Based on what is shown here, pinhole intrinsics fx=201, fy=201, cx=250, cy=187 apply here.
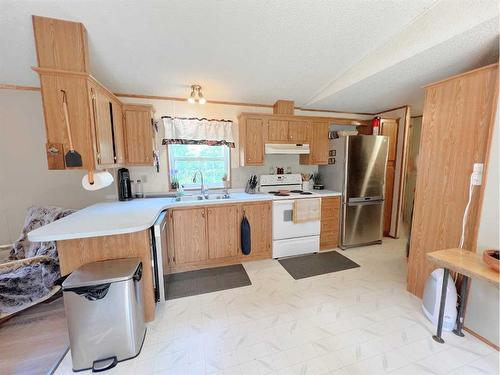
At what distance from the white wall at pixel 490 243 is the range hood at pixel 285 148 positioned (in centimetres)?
210

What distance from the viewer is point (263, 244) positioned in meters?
3.02

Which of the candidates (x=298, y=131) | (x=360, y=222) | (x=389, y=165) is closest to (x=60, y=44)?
(x=298, y=131)

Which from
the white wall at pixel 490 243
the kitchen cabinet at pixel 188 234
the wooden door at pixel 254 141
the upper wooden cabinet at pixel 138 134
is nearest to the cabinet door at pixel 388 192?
the white wall at pixel 490 243

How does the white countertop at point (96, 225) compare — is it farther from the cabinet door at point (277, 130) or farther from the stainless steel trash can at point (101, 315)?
the cabinet door at point (277, 130)

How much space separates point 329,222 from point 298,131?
160 cm

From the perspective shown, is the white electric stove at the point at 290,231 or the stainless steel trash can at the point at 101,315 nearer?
the stainless steel trash can at the point at 101,315

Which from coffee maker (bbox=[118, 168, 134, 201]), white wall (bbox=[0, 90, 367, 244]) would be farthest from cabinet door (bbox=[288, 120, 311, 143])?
white wall (bbox=[0, 90, 367, 244])

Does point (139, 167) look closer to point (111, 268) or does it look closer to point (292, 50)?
point (111, 268)

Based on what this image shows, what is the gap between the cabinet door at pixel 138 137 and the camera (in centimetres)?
275

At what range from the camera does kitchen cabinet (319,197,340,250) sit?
3.24 m

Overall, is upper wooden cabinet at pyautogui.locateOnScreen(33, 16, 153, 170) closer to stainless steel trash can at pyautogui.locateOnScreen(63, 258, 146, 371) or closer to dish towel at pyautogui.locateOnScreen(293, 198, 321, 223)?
stainless steel trash can at pyautogui.locateOnScreen(63, 258, 146, 371)

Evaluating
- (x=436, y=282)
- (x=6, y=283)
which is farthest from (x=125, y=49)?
(x=436, y=282)

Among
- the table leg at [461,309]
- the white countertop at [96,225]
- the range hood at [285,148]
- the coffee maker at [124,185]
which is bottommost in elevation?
the table leg at [461,309]

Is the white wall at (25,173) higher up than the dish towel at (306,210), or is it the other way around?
the white wall at (25,173)
